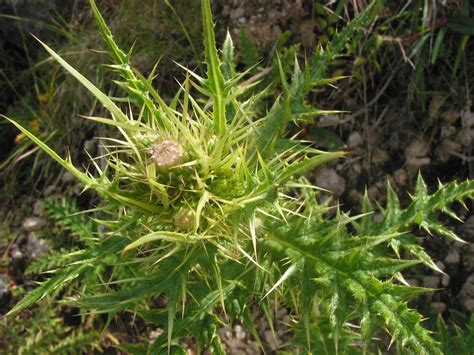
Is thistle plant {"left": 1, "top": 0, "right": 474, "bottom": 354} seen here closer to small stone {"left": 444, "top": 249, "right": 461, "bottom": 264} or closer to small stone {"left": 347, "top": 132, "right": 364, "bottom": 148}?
small stone {"left": 444, "top": 249, "right": 461, "bottom": 264}

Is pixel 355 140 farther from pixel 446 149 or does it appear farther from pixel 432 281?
pixel 432 281

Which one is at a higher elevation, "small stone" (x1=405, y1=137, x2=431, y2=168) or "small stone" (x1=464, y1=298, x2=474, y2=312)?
"small stone" (x1=405, y1=137, x2=431, y2=168)

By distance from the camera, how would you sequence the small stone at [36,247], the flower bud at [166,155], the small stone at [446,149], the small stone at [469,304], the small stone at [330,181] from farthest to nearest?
1. the small stone at [36,247]
2. the small stone at [330,181]
3. the small stone at [446,149]
4. the small stone at [469,304]
5. the flower bud at [166,155]

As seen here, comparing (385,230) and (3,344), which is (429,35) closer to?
(385,230)

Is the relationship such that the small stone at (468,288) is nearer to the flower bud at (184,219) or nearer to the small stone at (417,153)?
the small stone at (417,153)

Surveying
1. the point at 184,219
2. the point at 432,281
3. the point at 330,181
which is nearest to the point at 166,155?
the point at 184,219

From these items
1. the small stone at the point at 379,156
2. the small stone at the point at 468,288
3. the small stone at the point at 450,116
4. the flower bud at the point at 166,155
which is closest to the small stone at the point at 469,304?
the small stone at the point at 468,288

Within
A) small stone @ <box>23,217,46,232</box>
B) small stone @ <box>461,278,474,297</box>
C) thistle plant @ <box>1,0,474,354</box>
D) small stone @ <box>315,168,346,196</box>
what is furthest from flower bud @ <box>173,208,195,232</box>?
small stone @ <box>23,217,46,232</box>
